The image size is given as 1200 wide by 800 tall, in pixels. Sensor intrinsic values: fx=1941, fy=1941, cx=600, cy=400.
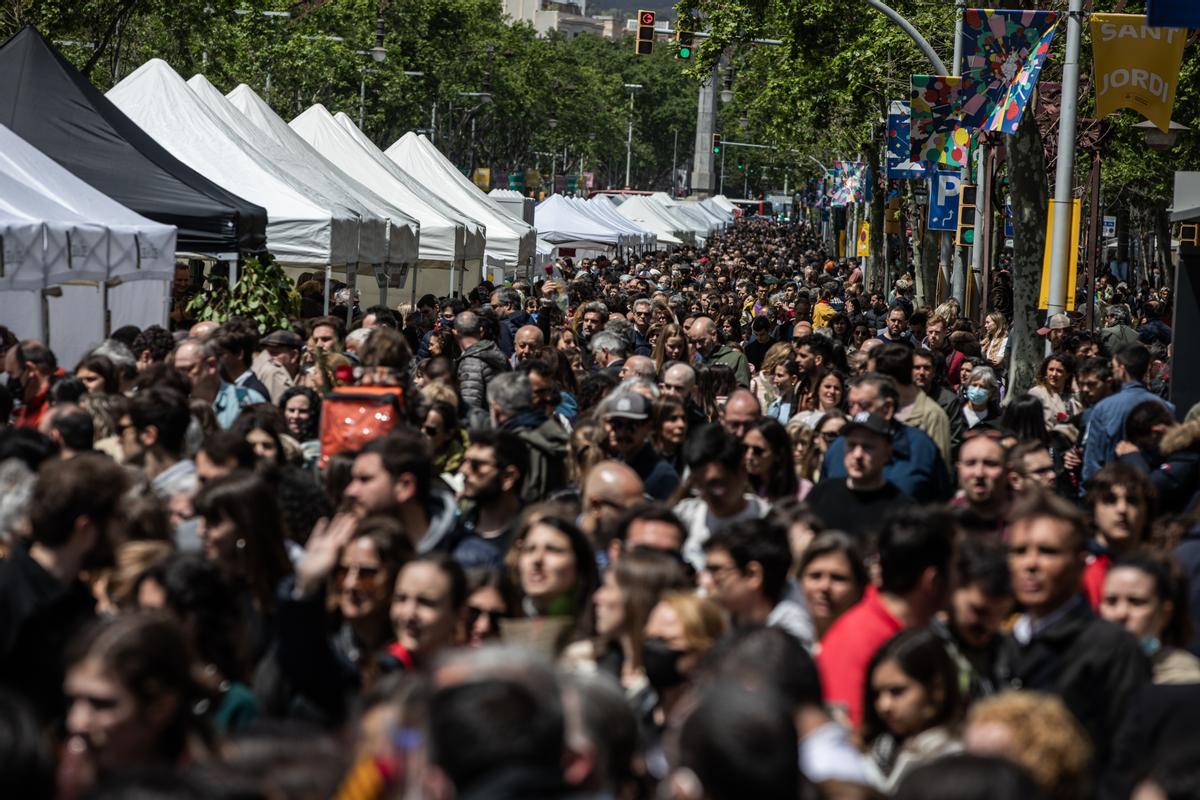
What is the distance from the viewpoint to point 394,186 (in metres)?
25.9

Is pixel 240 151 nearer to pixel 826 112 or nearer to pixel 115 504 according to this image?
pixel 115 504

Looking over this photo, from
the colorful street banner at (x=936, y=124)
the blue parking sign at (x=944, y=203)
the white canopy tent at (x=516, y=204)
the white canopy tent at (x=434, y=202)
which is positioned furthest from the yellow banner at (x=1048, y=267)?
the white canopy tent at (x=516, y=204)

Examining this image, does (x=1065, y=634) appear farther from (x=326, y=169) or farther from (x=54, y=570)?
(x=326, y=169)

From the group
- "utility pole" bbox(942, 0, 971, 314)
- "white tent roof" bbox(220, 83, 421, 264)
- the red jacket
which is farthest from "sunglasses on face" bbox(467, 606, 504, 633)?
"utility pole" bbox(942, 0, 971, 314)

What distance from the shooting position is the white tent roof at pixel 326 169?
71.1 feet

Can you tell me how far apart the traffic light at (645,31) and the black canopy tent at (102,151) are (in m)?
19.5

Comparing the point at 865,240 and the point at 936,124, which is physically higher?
the point at 936,124

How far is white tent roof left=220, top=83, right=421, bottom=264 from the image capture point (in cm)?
2167

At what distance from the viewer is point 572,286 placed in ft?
92.6

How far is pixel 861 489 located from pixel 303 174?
13.6m

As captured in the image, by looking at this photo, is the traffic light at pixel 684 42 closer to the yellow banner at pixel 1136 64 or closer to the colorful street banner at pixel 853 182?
the colorful street banner at pixel 853 182

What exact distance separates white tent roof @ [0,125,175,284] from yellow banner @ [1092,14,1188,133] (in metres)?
7.80

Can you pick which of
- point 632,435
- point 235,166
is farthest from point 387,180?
point 632,435

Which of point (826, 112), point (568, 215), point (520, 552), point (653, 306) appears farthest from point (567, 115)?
point (520, 552)
